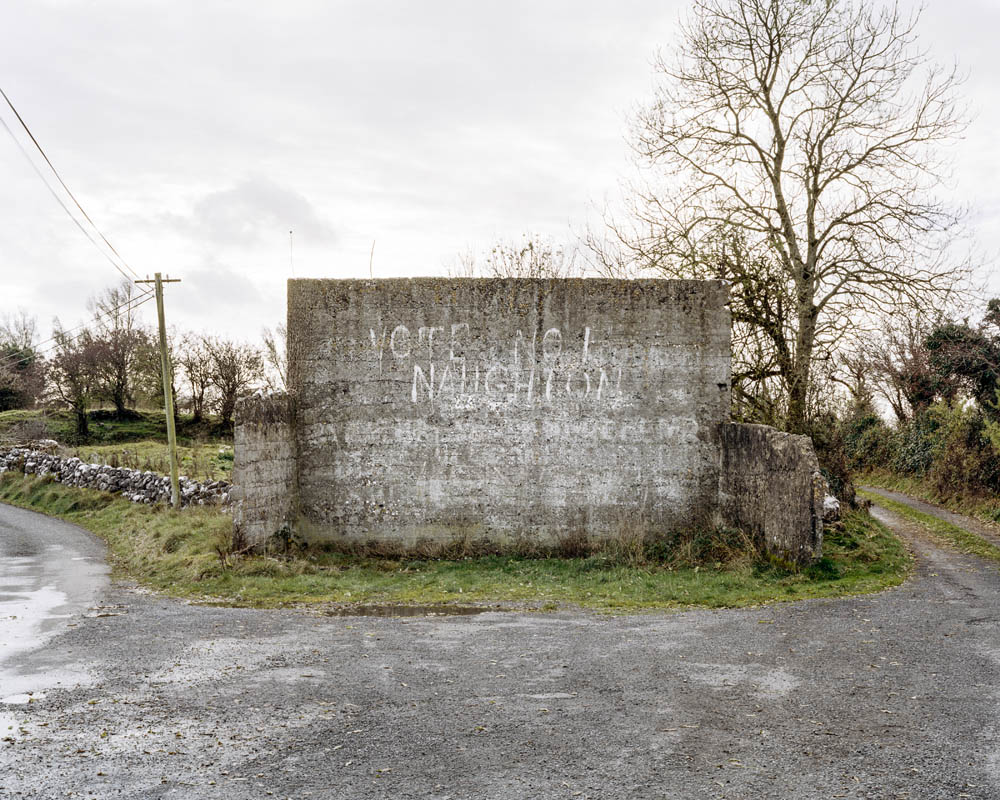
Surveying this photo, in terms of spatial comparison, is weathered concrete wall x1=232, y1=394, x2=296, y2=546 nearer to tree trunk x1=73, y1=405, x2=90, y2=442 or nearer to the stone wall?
the stone wall

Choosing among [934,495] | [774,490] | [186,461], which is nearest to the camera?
[774,490]

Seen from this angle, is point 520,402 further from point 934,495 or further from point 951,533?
point 934,495

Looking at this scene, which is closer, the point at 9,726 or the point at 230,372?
the point at 9,726

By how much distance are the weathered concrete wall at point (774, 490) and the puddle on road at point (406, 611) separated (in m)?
4.41

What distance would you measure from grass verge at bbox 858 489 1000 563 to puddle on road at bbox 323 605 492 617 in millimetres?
9467

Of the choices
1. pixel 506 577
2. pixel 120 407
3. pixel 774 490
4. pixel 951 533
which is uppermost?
pixel 120 407

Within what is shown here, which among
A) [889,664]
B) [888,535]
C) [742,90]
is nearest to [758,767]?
[889,664]

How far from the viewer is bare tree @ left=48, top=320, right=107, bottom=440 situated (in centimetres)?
4255

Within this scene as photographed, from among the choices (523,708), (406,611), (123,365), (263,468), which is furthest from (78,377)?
(523,708)

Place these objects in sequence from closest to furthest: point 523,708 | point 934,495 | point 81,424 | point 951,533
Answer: point 523,708 < point 951,533 < point 934,495 < point 81,424

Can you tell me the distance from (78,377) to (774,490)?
40.4 meters

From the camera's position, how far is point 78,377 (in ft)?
141

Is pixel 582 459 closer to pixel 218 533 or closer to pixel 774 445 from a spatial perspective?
pixel 774 445

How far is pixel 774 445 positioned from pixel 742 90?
10943 millimetres
